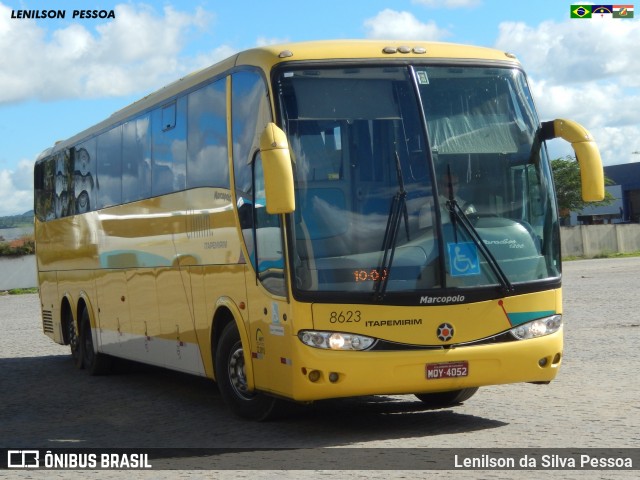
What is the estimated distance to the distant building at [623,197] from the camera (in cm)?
9900

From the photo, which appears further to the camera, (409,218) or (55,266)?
(55,266)

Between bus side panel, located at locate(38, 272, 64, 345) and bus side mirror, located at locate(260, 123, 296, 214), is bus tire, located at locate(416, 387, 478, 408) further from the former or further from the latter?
bus side panel, located at locate(38, 272, 64, 345)

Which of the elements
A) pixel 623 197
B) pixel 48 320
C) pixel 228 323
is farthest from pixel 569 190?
pixel 228 323

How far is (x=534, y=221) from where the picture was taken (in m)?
10.4

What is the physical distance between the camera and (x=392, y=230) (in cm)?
988

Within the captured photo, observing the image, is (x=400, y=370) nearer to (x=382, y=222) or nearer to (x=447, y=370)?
(x=447, y=370)

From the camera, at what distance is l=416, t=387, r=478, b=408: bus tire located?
461 inches

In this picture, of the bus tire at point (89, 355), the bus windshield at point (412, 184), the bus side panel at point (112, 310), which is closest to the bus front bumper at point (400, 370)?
the bus windshield at point (412, 184)

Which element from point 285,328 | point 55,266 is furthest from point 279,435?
point 55,266

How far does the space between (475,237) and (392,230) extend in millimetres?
722

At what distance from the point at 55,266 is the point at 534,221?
38.1 feet

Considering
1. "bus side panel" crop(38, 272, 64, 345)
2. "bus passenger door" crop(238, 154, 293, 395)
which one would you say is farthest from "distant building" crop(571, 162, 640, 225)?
"bus passenger door" crop(238, 154, 293, 395)

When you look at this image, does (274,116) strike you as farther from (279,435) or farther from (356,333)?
(279,435)

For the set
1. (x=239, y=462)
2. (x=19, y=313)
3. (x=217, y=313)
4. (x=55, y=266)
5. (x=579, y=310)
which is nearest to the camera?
(x=239, y=462)
